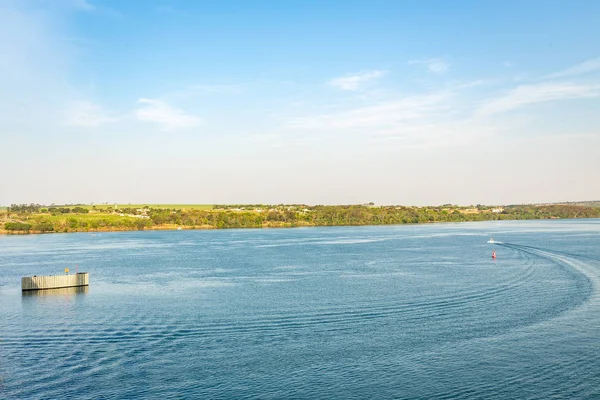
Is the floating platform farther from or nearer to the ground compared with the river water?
farther from the ground

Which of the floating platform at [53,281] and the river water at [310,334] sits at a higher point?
the floating platform at [53,281]

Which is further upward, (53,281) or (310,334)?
(53,281)

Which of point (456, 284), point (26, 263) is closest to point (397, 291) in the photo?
point (456, 284)

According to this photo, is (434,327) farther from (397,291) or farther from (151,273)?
(151,273)

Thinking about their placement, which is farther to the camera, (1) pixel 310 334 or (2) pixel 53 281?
(2) pixel 53 281

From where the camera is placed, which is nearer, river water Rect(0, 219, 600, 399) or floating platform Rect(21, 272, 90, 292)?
river water Rect(0, 219, 600, 399)
